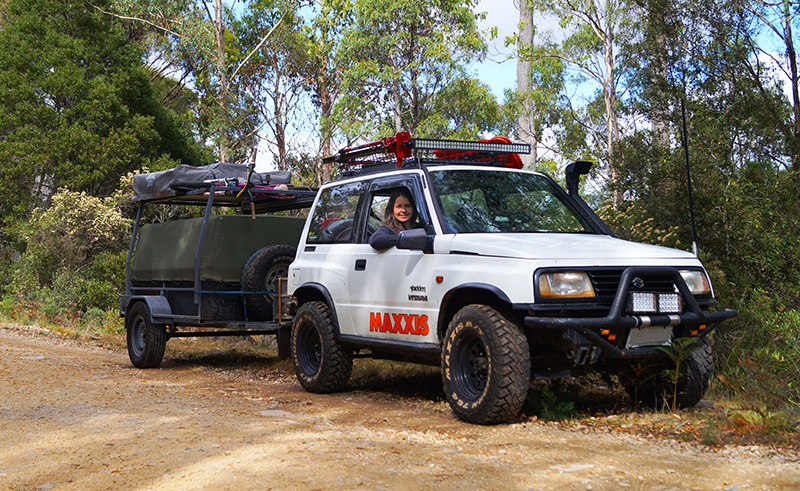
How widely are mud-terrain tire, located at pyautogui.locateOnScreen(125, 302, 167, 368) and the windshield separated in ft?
16.8

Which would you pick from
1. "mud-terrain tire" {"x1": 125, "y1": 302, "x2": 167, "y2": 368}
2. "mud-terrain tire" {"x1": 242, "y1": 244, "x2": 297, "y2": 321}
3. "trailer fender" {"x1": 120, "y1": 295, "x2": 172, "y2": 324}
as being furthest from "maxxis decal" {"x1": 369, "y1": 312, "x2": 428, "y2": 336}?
"mud-terrain tire" {"x1": 125, "y1": 302, "x2": 167, "y2": 368}

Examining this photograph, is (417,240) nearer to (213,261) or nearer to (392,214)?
(392,214)

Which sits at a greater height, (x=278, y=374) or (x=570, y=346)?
(x=570, y=346)

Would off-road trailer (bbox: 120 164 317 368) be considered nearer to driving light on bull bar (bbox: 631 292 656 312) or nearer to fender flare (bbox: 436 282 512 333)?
fender flare (bbox: 436 282 512 333)

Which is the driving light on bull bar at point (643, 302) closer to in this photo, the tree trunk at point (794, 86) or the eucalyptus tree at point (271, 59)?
the tree trunk at point (794, 86)

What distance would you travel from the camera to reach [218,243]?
9227 millimetres

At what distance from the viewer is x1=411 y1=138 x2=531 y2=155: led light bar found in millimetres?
7074

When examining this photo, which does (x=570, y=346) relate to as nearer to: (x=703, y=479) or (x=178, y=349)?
(x=703, y=479)

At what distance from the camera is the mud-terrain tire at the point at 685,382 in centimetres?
604

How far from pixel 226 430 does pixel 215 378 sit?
12.9 feet

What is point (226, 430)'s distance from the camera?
5582 mm

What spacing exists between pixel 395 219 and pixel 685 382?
9.26 feet

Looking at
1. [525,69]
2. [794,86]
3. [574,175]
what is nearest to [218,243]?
[574,175]

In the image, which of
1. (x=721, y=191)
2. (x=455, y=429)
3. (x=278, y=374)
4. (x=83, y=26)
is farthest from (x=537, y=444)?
(x=83, y=26)
